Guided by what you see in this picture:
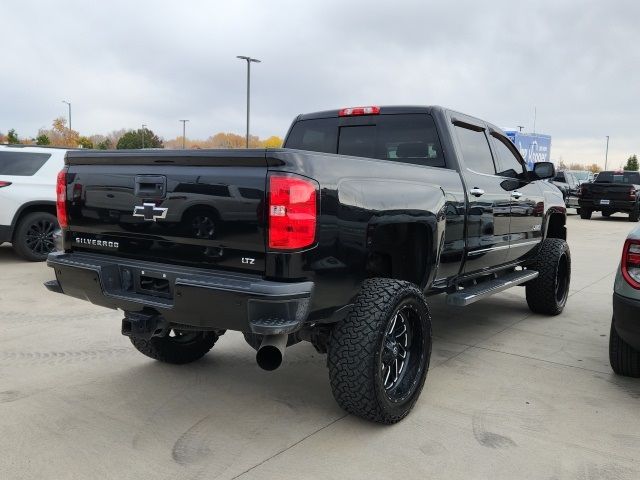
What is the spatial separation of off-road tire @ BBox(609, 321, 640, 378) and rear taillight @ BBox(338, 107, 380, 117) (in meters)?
2.37

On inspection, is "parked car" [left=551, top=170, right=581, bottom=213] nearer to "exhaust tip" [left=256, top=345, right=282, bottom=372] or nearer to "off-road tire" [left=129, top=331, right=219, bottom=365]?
"off-road tire" [left=129, top=331, right=219, bottom=365]

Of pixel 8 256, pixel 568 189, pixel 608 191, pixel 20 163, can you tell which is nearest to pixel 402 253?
→ pixel 20 163

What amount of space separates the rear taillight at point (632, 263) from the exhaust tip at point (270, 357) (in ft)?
7.57

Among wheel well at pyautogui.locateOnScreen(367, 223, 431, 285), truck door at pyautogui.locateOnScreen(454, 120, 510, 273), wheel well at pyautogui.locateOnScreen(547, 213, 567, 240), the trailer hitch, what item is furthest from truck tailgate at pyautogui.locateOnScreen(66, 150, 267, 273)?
wheel well at pyautogui.locateOnScreen(547, 213, 567, 240)

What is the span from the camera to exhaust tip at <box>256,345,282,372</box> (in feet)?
9.02

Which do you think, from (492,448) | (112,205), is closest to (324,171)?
(112,205)

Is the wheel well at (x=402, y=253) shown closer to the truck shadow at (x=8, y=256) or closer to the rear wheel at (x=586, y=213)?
the truck shadow at (x=8, y=256)

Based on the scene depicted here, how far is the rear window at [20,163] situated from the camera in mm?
8555

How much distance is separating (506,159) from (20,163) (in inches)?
281

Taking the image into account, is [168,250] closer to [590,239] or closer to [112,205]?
[112,205]

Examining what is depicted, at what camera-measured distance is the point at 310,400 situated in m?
3.65

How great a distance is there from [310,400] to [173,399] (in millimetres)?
881

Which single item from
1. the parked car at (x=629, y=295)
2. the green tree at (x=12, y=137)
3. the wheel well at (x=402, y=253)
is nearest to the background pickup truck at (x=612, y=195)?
the parked car at (x=629, y=295)

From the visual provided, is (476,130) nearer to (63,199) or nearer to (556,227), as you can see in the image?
(556,227)
